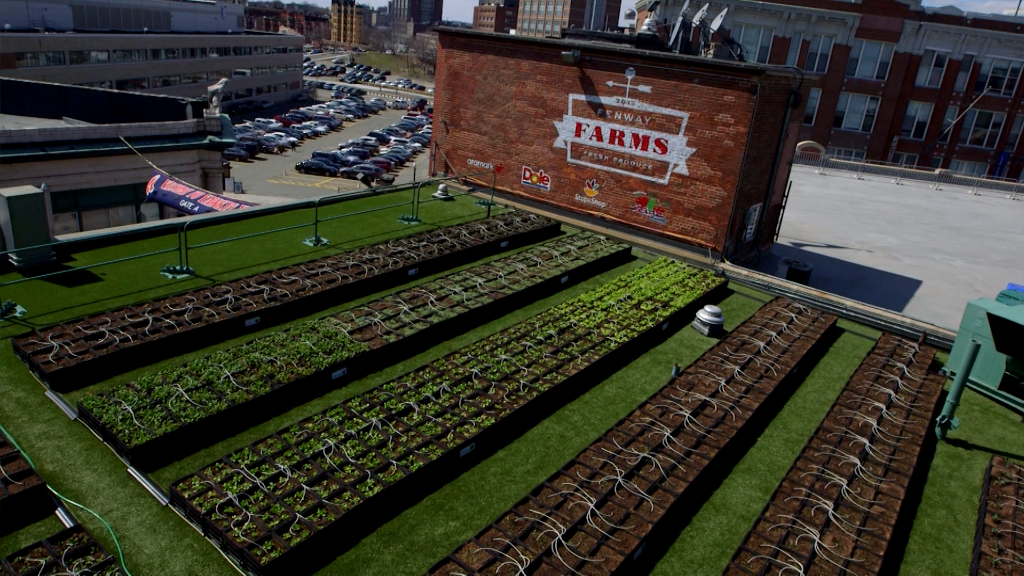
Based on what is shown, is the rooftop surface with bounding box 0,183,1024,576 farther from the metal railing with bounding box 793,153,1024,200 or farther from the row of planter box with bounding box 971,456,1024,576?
the metal railing with bounding box 793,153,1024,200

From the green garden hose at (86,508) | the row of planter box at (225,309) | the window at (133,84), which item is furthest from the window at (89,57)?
the green garden hose at (86,508)

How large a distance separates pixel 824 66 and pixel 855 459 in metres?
56.8

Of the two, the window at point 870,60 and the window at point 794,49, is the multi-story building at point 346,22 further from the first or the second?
the window at point 870,60

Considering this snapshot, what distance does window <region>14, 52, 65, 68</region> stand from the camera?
5339 centimetres

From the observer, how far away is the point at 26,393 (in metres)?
11.0

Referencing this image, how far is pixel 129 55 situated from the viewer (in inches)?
2591

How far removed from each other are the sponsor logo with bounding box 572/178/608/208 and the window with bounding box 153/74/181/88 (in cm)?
6423

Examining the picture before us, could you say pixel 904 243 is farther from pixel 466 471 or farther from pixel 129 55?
pixel 129 55

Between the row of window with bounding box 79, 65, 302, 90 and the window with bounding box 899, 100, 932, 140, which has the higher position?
the window with bounding box 899, 100, 932, 140

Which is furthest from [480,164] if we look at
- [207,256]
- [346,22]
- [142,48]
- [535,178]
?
[346,22]

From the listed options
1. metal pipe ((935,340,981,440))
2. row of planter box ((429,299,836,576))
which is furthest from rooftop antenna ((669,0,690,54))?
metal pipe ((935,340,981,440))

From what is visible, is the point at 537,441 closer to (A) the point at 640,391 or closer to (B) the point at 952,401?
(A) the point at 640,391

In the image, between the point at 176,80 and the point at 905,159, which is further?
the point at 176,80

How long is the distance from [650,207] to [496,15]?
16212 cm
